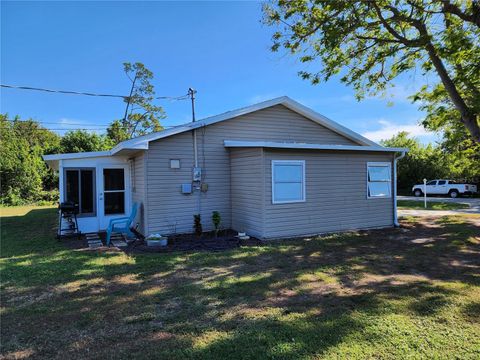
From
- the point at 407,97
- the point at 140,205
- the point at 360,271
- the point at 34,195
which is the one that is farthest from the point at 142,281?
the point at 34,195

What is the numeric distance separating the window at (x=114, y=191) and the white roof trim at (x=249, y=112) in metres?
1.04

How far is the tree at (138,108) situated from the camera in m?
24.8

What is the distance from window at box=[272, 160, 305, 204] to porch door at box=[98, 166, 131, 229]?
4.88 meters

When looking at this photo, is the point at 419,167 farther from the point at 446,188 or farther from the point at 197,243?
the point at 197,243

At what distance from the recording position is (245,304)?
13.1ft


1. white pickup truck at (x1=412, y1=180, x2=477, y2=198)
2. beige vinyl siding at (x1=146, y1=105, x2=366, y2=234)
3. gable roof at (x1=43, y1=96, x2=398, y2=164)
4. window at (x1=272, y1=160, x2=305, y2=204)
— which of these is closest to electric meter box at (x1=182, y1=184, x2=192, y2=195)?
beige vinyl siding at (x1=146, y1=105, x2=366, y2=234)

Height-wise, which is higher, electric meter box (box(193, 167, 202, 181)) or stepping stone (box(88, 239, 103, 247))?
electric meter box (box(193, 167, 202, 181))

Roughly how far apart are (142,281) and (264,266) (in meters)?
2.12

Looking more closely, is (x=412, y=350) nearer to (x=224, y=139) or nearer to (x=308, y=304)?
(x=308, y=304)

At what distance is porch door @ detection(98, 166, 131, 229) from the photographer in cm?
970

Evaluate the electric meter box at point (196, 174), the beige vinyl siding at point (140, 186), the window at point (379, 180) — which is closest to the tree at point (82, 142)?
the beige vinyl siding at point (140, 186)

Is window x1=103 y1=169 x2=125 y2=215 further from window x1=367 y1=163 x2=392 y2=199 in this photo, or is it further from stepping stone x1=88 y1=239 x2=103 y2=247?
window x1=367 y1=163 x2=392 y2=199

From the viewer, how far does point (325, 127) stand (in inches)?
434

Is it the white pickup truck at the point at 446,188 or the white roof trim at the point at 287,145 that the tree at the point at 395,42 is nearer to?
the white roof trim at the point at 287,145
